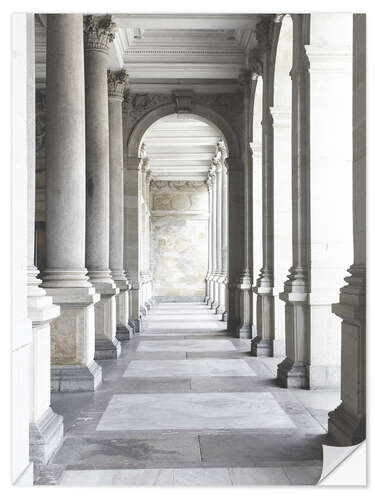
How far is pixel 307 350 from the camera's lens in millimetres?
9578

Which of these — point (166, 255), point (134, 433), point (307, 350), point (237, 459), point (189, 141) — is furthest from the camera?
point (166, 255)

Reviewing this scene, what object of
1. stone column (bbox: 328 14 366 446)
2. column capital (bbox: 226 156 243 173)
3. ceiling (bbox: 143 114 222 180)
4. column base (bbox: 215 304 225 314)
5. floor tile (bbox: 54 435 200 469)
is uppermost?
ceiling (bbox: 143 114 222 180)

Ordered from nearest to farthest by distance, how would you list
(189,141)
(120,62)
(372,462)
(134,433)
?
(372,462)
(134,433)
(120,62)
(189,141)

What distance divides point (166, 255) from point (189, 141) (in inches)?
497

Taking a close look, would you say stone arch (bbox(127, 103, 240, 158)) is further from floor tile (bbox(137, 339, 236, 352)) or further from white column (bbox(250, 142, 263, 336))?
floor tile (bbox(137, 339, 236, 352))

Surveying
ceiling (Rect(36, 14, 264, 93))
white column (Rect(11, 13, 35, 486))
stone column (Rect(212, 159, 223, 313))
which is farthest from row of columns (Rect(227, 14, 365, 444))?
stone column (Rect(212, 159, 223, 313))

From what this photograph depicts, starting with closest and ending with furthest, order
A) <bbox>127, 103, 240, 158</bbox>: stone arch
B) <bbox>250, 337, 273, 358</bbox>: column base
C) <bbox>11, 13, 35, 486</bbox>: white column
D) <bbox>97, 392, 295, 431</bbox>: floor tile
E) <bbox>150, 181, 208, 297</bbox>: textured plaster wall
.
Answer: <bbox>11, 13, 35, 486</bbox>: white column, <bbox>97, 392, 295, 431</bbox>: floor tile, <bbox>250, 337, 273, 358</bbox>: column base, <bbox>127, 103, 240, 158</bbox>: stone arch, <bbox>150, 181, 208, 297</bbox>: textured plaster wall

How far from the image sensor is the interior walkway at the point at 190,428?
576cm

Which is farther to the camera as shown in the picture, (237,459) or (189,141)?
(189,141)

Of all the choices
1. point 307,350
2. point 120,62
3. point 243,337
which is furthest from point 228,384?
point 120,62

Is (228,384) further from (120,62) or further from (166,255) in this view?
(166,255)

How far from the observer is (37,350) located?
6.20 meters

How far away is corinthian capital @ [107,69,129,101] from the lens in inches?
655

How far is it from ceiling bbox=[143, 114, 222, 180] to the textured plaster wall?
3.78 ft
